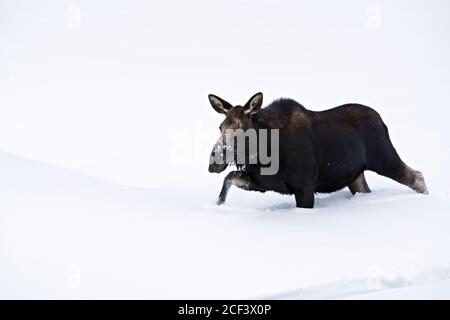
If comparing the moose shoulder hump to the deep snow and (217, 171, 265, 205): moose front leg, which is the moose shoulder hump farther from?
the deep snow

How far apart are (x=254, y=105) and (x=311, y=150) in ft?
3.20

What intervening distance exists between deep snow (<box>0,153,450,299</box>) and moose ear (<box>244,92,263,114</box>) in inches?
51.5

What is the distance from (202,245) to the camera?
5961 millimetres

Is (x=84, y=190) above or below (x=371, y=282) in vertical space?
above

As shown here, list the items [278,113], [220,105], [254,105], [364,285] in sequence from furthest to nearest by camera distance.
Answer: [278,113]
[220,105]
[254,105]
[364,285]

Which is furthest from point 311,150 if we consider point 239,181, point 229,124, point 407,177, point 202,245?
point 202,245

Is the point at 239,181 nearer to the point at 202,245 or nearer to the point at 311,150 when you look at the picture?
the point at 311,150

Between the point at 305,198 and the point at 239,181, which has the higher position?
the point at 239,181

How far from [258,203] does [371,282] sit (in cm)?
344

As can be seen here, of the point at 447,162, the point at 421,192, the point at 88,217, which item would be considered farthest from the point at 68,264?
the point at 447,162

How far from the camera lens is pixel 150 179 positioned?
35.4 ft

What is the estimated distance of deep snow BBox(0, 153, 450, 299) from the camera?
5090 millimetres

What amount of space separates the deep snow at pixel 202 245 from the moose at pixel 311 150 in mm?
374

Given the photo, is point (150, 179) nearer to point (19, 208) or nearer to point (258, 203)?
point (258, 203)
